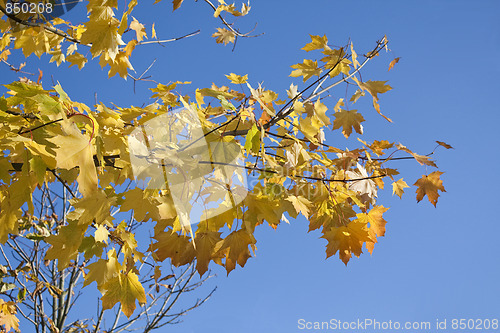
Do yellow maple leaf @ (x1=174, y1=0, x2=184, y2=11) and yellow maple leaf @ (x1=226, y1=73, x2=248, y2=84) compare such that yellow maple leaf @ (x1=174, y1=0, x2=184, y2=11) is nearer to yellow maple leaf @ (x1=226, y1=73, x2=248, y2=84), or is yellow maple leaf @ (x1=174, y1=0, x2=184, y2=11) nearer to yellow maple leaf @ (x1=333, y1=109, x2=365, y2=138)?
yellow maple leaf @ (x1=226, y1=73, x2=248, y2=84)

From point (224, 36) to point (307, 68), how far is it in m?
1.36

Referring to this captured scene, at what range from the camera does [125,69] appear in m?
2.64

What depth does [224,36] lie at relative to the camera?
11.4 ft

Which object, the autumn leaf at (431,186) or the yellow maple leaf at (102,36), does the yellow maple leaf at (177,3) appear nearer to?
the yellow maple leaf at (102,36)

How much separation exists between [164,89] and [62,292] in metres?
3.71

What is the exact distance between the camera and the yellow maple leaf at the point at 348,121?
2.27 metres

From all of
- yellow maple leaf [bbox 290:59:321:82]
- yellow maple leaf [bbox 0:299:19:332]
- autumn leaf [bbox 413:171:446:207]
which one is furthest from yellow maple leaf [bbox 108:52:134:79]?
yellow maple leaf [bbox 0:299:19:332]

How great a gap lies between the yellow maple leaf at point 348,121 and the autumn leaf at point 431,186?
70 cm

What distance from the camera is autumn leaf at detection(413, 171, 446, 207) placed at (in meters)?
2.58

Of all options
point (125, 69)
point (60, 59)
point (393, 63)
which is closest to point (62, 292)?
point (60, 59)

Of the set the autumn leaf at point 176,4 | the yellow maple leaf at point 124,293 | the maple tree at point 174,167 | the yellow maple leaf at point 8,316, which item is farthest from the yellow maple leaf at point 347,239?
the yellow maple leaf at point 8,316

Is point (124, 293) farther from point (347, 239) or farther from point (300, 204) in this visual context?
point (347, 239)

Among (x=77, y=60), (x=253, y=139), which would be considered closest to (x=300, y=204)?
(x=253, y=139)

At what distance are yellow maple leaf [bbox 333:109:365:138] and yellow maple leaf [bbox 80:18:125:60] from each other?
1345mm
